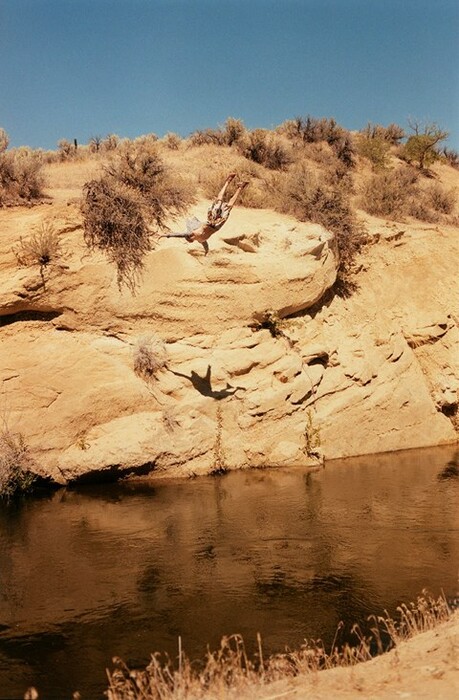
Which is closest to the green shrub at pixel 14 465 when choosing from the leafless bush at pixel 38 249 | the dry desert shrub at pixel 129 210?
the leafless bush at pixel 38 249

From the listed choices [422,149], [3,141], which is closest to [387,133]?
[422,149]

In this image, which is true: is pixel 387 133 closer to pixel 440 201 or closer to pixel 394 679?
pixel 440 201

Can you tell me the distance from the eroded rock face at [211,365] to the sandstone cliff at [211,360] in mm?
24

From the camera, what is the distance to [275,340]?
38.7 ft

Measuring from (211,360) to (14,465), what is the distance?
3881 millimetres

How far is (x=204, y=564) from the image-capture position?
696 cm

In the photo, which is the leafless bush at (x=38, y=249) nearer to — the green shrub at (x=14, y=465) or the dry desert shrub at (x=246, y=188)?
the green shrub at (x=14, y=465)

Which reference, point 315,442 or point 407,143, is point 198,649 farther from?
point 407,143

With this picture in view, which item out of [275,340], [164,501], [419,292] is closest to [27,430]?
[164,501]

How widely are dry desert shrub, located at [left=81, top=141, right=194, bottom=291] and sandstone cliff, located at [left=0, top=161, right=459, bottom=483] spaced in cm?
24

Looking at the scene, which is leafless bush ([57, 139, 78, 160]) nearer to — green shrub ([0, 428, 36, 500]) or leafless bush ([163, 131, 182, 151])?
leafless bush ([163, 131, 182, 151])

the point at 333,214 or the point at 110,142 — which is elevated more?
the point at 110,142

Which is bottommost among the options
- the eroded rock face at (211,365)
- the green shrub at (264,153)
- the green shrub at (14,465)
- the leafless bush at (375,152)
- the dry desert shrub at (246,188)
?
the green shrub at (14,465)

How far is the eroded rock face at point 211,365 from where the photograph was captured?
1018 cm
